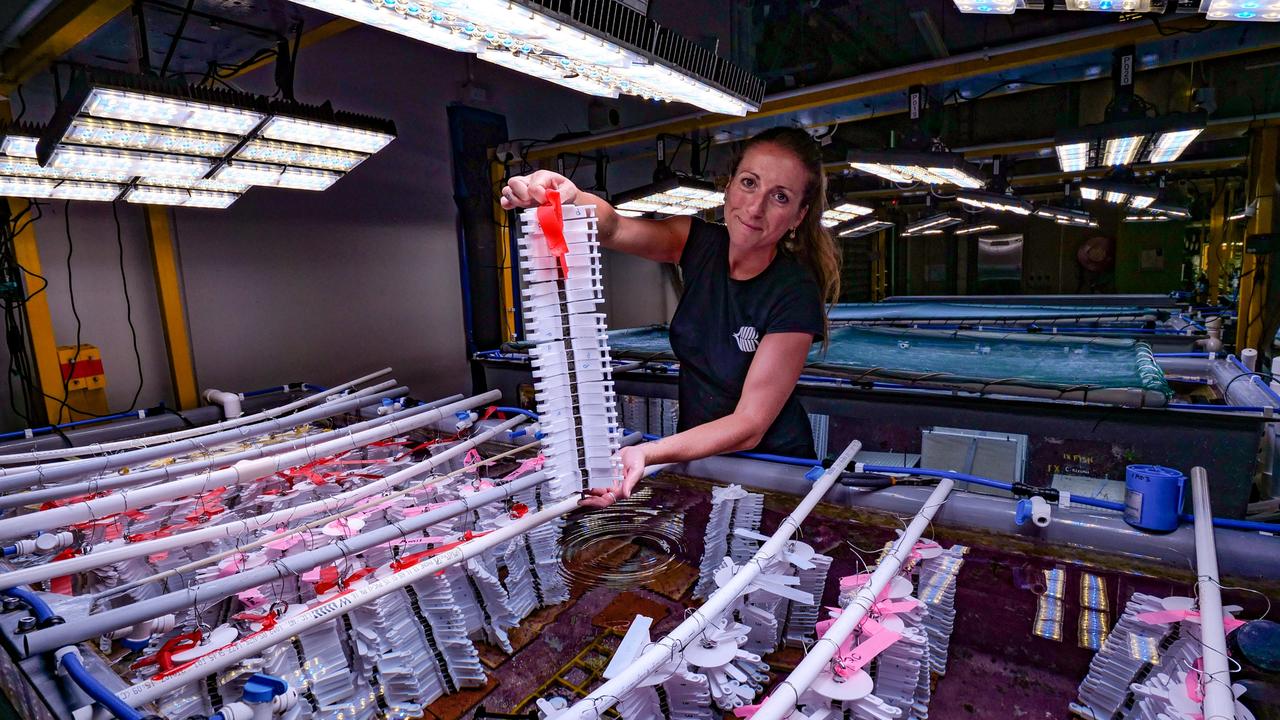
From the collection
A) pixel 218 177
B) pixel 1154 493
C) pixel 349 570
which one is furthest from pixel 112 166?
pixel 1154 493

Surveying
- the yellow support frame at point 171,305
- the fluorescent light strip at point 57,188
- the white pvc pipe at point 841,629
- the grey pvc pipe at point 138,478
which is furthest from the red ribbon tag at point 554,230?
the yellow support frame at point 171,305

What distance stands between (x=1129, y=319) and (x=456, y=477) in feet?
24.4

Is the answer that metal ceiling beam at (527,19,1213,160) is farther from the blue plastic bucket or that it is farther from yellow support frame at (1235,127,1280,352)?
yellow support frame at (1235,127,1280,352)

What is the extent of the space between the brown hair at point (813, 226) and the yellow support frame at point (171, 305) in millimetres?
5599

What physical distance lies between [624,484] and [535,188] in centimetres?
73

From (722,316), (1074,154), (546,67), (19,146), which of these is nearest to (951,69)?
(1074,154)

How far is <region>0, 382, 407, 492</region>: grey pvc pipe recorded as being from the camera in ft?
7.52

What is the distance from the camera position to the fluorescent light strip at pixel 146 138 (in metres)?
2.71

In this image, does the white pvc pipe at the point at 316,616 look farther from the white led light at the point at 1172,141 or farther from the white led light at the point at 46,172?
the white led light at the point at 1172,141

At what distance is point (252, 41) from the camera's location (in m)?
4.43

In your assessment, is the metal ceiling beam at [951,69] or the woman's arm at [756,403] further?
the metal ceiling beam at [951,69]

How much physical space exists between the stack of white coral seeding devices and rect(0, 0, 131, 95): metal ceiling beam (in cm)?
310

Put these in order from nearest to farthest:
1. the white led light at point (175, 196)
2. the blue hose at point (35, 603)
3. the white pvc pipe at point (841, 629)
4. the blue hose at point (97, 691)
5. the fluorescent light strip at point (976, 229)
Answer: the blue hose at point (97, 691) → the white pvc pipe at point (841, 629) → the blue hose at point (35, 603) → the white led light at point (175, 196) → the fluorescent light strip at point (976, 229)

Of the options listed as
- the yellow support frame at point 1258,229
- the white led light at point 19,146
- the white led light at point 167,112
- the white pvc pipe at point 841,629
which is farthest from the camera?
the yellow support frame at point 1258,229
